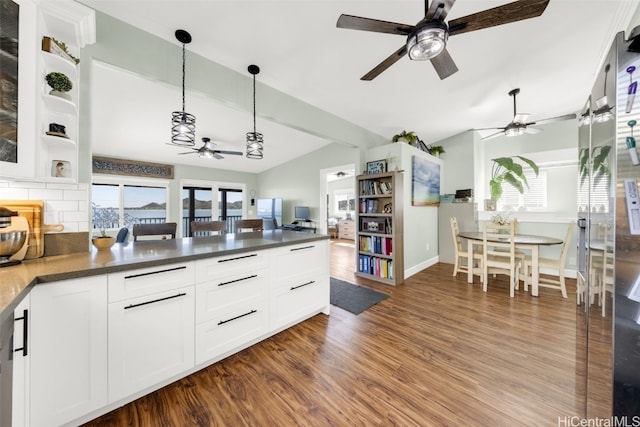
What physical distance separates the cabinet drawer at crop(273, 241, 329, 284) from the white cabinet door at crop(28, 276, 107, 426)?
3.77 feet

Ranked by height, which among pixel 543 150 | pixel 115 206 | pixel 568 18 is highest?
pixel 568 18

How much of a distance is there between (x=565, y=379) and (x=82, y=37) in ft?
13.4

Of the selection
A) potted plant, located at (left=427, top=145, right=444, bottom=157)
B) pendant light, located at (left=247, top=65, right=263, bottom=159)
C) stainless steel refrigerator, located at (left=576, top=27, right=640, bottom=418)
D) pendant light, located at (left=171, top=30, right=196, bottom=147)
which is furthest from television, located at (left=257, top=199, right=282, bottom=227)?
stainless steel refrigerator, located at (left=576, top=27, right=640, bottom=418)

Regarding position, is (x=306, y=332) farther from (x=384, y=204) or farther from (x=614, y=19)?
(x=614, y=19)

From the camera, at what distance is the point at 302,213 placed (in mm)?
6613

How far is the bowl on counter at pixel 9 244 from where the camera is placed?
1214 millimetres

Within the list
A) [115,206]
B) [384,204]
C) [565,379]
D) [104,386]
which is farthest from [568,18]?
[115,206]

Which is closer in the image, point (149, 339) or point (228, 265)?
point (149, 339)

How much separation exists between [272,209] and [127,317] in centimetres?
597

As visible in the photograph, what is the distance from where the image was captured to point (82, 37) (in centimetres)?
158

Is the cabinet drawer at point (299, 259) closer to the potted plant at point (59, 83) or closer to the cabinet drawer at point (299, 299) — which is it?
the cabinet drawer at point (299, 299)

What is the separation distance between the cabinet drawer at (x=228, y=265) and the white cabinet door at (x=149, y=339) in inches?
4.8

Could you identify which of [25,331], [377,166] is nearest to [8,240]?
[25,331]

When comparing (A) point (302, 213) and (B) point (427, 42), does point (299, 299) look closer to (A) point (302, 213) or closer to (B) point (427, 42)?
(B) point (427, 42)
